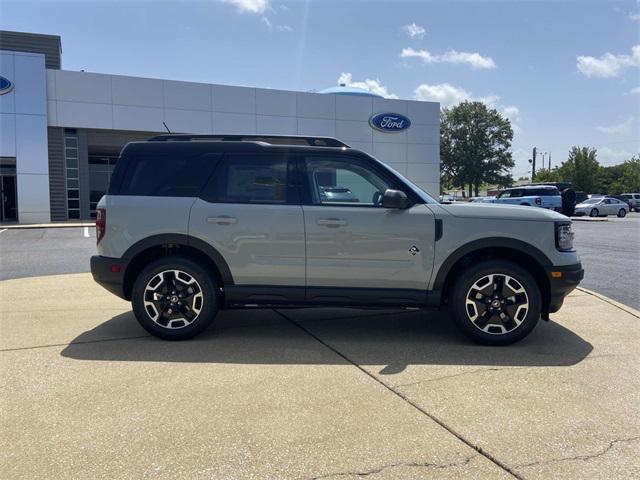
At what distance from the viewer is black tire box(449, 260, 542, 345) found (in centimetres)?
465

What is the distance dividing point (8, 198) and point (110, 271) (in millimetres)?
25568

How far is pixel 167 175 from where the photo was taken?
16.3ft

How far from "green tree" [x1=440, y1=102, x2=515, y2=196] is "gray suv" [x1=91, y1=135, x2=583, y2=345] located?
66.0 m

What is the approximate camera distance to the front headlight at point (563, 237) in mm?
4715

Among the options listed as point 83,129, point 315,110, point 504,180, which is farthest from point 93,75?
point 504,180

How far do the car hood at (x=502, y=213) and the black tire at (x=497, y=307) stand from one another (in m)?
0.44

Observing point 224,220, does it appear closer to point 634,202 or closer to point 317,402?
point 317,402

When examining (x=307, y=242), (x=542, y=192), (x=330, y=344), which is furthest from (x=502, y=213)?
(x=542, y=192)

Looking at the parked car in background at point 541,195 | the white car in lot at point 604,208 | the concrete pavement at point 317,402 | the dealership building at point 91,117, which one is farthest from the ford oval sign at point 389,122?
the concrete pavement at point 317,402

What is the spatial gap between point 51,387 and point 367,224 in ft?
9.56

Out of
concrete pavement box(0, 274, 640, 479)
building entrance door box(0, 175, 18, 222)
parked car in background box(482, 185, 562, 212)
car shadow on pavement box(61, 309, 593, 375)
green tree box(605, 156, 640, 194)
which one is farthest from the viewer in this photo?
green tree box(605, 156, 640, 194)

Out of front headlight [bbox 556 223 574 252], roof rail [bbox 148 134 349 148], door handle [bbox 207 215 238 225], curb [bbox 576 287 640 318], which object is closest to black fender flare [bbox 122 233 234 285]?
door handle [bbox 207 215 238 225]

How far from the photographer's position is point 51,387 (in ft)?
12.1

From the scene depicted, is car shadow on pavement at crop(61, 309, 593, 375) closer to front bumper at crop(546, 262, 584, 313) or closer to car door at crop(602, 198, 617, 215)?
front bumper at crop(546, 262, 584, 313)
